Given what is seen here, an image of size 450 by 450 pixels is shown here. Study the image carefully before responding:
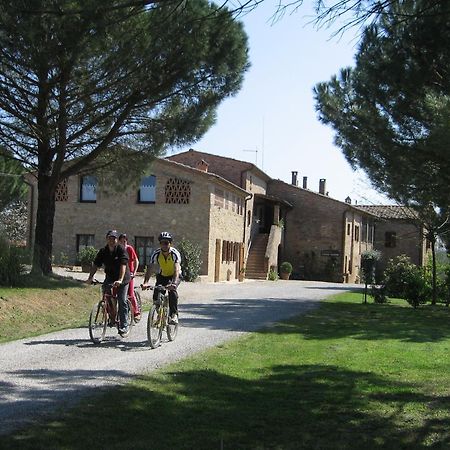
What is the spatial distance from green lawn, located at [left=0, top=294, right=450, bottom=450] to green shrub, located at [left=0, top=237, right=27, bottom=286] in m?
6.78

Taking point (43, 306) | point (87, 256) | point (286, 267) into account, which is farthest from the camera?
point (286, 267)

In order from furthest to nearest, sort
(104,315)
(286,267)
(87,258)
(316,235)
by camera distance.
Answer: (316,235) → (286,267) → (87,258) → (104,315)

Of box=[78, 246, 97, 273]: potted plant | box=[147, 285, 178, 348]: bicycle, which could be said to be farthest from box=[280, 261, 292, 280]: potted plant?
box=[147, 285, 178, 348]: bicycle

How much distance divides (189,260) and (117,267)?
17516mm

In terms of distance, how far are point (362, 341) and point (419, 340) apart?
1418mm

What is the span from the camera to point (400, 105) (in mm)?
12680

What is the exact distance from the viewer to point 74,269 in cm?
2783

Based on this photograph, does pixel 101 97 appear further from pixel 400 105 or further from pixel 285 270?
pixel 285 270

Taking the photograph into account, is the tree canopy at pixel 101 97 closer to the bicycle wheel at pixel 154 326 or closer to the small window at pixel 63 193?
the bicycle wheel at pixel 154 326

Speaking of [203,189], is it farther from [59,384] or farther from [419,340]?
[59,384]

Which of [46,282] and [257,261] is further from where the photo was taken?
[257,261]

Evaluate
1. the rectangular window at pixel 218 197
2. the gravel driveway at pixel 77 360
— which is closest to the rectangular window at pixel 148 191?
the rectangular window at pixel 218 197

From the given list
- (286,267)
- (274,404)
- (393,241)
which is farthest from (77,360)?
(393,241)

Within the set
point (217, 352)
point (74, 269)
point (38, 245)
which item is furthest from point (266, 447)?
point (74, 269)
